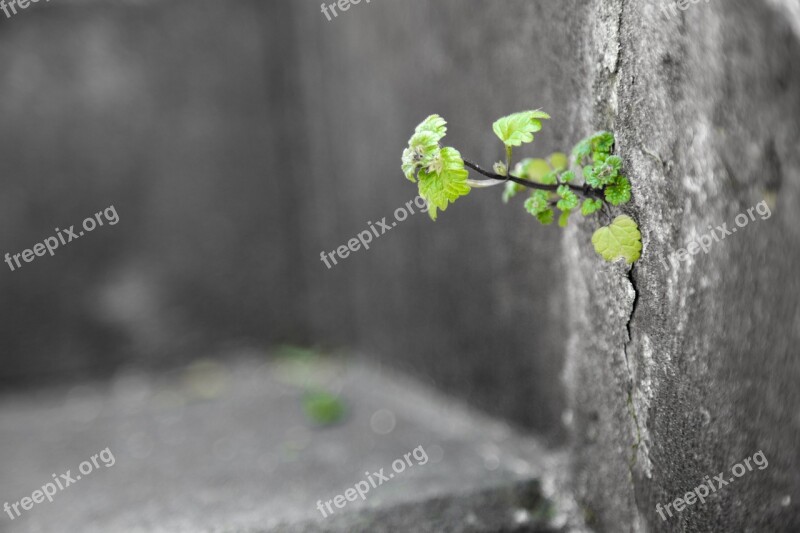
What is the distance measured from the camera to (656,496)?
1.38 m

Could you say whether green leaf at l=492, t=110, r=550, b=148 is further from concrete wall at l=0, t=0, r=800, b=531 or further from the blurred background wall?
the blurred background wall

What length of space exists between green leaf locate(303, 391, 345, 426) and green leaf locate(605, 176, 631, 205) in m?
1.63

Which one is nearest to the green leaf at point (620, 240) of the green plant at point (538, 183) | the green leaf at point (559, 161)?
the green plant at point (538, 183)

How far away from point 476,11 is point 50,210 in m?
2.38

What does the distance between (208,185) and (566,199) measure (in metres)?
2.65

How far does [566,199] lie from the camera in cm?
137

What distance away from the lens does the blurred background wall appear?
9.52ft

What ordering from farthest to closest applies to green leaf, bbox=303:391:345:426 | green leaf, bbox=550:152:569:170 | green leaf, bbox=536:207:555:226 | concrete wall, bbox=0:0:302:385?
concrete wall, bbox=0:0:302:385 < green leaf, bbox=303:391:345:426 < green leaf, bbox=550:152:569:170 < green leaf, bbox=536:207:555:226

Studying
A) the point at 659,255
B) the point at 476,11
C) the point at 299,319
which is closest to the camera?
the point at 659,255

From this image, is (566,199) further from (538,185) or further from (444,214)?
(444,214)

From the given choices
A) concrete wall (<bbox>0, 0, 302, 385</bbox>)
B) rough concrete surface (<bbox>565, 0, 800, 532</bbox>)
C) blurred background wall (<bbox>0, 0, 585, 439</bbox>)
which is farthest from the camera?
concrete wall (<bbox>0, 0, 302, 385</bbox>)

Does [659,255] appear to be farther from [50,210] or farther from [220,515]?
[50,210]

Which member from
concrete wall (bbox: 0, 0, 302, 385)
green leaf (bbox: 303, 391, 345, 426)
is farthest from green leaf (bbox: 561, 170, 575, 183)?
concrete wall (bbox: 0, 0, 302, 385)

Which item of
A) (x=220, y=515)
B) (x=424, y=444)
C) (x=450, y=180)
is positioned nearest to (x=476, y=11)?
(x=450, y=180)
